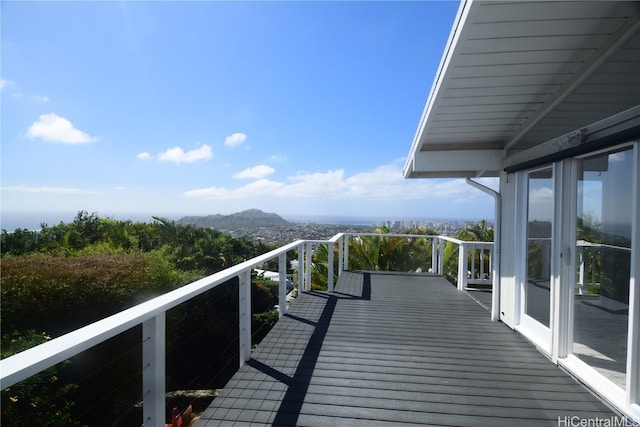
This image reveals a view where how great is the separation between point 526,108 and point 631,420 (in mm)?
2813

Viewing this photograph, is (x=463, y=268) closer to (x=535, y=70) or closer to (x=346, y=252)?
(x=346, y=252)

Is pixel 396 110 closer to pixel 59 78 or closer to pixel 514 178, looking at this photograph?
pixel 514 178

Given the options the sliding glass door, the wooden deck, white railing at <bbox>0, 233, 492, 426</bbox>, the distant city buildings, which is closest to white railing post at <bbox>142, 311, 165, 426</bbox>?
white railing at <bbox>0, 233, 492, 426</bbox>

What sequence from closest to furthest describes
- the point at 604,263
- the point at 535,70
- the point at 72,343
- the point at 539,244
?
1. the point at 72,343
2. the point at 604,263
3. the point at 535,70
4. the point at 539,244

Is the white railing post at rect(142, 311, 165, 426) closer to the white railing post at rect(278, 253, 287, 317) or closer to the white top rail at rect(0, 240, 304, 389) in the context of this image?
the white top rail at rect(0, 240, 304, 389)

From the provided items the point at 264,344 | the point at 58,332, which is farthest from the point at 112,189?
the point at 264,344

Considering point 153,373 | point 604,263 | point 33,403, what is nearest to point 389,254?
point 604,263

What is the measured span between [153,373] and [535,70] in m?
3.52

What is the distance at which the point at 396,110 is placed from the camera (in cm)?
1240

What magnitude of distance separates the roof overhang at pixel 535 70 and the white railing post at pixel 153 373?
2.59 metres

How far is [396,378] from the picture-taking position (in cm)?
284

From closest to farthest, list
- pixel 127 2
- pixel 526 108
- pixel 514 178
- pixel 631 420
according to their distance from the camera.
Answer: pixel 631 420 → pixel 526 108 → pixel 514 178 → pixel 127 2

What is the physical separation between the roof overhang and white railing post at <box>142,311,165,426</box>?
259 cm

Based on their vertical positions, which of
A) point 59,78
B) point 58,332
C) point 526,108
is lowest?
point 58,332
